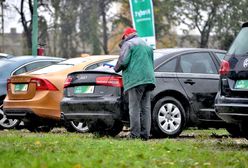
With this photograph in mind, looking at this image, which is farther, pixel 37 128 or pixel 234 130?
pixel 37 128

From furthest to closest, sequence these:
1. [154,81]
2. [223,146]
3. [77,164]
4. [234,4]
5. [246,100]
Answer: [234,4] < [154,81] < [223,146] < [246,100] < [77,164]

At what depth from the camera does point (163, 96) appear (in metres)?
11.5

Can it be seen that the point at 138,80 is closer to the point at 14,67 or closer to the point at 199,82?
the point at 199,82

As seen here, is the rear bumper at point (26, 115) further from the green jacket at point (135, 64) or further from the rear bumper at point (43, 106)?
the green jacket at point (135, 64)

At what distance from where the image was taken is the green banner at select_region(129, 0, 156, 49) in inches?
602

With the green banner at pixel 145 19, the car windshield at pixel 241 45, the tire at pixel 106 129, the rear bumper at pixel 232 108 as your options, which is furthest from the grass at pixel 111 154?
the green banner at pixel 145 19

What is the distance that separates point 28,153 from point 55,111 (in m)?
5.33

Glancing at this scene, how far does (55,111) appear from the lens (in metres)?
13.0

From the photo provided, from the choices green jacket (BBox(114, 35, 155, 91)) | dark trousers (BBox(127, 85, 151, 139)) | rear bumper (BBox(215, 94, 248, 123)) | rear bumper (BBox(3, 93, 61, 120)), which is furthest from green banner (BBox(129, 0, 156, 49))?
rear bumper (BBox(215, 94, 248, 123))

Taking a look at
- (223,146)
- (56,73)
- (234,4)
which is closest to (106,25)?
(234,4)

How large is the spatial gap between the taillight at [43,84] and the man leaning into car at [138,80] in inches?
96.4

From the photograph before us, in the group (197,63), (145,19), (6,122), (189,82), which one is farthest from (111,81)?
(145,19)

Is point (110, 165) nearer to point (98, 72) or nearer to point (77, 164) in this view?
point (77, 164)

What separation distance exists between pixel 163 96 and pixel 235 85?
2.56 metres
